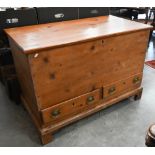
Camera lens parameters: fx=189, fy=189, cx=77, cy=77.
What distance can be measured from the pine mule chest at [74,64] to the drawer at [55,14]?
0.08 metres

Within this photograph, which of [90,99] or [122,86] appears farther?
[122,86]

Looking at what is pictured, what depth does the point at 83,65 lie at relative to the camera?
1.37 m

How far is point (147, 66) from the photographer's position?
2562 mm

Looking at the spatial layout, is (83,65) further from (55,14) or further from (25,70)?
(55,14)

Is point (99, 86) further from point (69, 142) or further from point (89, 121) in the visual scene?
point (69, 142)

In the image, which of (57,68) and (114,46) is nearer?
(57,68)

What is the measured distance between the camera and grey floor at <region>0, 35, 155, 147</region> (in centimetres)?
147

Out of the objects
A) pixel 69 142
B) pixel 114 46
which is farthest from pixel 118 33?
pixel 69 142

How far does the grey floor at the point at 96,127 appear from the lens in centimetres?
147

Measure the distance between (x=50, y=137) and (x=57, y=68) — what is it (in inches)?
22.2

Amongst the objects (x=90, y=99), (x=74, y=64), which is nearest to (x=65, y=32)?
(x=74, y=64)

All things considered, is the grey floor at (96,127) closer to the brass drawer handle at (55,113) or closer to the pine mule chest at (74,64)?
the pine mule chest at (74,64)

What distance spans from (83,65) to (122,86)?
0.52 m

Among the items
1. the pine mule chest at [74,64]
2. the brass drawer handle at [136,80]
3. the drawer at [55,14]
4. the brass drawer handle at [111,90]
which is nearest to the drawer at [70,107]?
the pine mule chest at [74,64]
